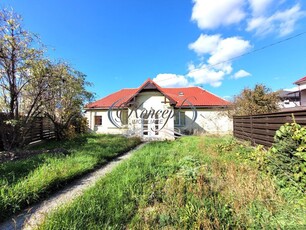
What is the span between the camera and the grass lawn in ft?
9.14

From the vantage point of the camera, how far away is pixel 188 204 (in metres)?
3.39

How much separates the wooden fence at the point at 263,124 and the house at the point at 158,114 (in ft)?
23.7

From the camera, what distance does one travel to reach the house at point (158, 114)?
1669cm

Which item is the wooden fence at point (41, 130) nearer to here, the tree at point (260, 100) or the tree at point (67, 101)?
the tree at point (67, 101)

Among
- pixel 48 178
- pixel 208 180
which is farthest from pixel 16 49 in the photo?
pixel 208 180

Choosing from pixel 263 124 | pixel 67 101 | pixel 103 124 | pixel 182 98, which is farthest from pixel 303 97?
pixel 67 101

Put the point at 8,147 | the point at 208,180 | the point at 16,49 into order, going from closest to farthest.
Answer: the point at 208,180
the point at 16,49
the point at 8,147

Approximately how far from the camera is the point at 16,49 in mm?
7312

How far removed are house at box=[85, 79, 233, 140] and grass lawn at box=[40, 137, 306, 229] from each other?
11890mm

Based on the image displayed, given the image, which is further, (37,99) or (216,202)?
(37,99)

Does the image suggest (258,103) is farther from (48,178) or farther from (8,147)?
(8,147)

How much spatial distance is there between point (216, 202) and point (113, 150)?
641 cm

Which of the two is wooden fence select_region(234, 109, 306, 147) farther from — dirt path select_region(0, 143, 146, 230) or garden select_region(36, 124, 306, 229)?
dirt path select_region(0, 143, 146, 230)

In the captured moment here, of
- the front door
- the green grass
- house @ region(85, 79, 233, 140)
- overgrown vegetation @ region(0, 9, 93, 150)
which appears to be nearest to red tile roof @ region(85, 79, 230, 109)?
house @ region(85, 79, 233, 140)
